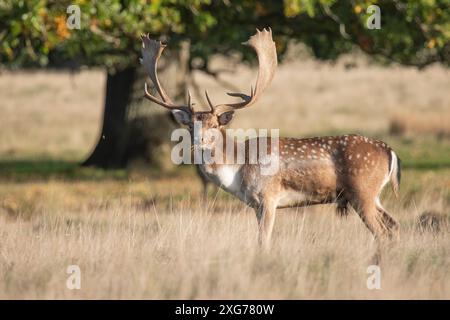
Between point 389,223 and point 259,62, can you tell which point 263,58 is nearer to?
point 259,62

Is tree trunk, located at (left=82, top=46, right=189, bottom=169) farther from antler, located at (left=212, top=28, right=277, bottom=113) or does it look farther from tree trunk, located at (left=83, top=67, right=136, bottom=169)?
antler, located at (left=212, top=28, right=277, bottom=113)

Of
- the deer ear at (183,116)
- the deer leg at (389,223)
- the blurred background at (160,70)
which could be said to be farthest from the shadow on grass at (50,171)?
the deer leg at (389,223)

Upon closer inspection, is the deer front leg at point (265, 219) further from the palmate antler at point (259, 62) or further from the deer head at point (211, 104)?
the palmate antler at point (259, 62)

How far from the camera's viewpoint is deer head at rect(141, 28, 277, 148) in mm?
8969

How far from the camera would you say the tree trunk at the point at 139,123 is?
17141mm

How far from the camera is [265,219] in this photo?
29.0 ft

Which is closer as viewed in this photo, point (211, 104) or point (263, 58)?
point (211, 104)

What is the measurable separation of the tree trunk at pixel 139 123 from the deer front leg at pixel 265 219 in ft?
26.8

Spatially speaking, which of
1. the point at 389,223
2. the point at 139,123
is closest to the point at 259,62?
the point at 389,223

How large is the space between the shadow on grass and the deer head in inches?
279

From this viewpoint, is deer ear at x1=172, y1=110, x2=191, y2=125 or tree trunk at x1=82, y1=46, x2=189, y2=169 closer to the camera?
deer ear at x1=172, y1=110, x2=191, y2=125

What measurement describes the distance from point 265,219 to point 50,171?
10365 mm

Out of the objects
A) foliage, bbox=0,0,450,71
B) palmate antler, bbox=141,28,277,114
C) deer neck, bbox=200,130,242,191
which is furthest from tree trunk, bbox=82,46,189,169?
deer neck, bbox=200,130,242,191
